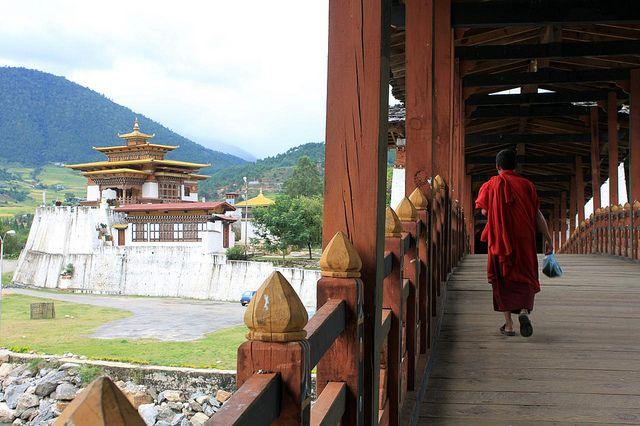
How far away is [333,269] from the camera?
1.63m

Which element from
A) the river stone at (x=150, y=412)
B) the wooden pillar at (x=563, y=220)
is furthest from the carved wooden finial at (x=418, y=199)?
the wooden pillar at (x=563, y=220)

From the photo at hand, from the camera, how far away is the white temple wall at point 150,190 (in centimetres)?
3494

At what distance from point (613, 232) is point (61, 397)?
595 inches

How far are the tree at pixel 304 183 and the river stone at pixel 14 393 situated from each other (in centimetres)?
2820

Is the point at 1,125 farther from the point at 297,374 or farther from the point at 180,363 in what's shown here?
the point at 297,374

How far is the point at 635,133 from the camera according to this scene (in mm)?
9375

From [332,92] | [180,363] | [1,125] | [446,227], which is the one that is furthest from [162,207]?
[1,125]

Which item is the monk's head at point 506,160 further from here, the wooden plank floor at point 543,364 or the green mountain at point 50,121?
the green mountain at point 50,121

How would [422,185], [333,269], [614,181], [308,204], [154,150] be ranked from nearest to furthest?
[333,269]
[422,185]
[614,181]
[308,204]
[154,150]

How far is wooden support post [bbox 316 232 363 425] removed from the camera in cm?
162

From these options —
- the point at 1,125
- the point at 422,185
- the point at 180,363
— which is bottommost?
the point at 180,363

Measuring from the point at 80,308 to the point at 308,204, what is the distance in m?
11.2

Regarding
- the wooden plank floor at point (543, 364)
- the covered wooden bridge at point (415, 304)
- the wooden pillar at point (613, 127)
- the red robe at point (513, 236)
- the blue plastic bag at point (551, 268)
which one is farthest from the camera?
the wooden pillar at point (613, 127)

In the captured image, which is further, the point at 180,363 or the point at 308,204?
the point at 308,204
